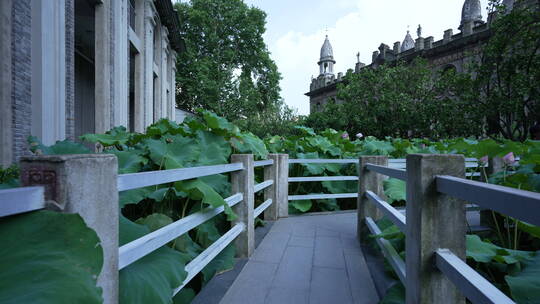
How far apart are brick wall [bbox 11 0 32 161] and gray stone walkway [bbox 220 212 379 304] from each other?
4.61 m

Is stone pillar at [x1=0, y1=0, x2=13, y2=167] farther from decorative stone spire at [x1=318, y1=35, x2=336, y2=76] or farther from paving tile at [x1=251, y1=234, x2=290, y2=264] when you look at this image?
decorative stone spire at [x1=318, y1=35, x2=336, y2=76]

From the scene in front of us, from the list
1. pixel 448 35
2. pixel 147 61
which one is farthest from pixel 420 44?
pixel 147 61

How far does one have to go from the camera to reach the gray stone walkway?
2283mm

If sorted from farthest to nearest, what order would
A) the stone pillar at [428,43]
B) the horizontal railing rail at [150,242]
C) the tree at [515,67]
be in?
the stone pillar at [428,43], the tree at [515,67], the horizontal railing rail at [150,242]

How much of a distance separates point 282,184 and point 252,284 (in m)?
2.25

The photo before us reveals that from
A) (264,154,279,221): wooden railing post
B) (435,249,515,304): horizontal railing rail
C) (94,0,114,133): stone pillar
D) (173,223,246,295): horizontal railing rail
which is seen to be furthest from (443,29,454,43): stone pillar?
(435,249,515,304): horizontal railing rail

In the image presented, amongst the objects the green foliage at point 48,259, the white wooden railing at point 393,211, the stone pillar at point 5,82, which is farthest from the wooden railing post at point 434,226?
the stone pillar at point 5,82

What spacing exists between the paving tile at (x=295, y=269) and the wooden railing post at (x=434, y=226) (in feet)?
3.79

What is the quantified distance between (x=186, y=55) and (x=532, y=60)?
25.6 m

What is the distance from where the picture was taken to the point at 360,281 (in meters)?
2.57

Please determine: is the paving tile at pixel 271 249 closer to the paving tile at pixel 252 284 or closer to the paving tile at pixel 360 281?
the paving tile at pixel 252 284

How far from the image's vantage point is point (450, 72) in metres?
13.9

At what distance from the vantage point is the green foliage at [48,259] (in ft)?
2.35

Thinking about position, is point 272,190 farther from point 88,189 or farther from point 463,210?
point 88,189
